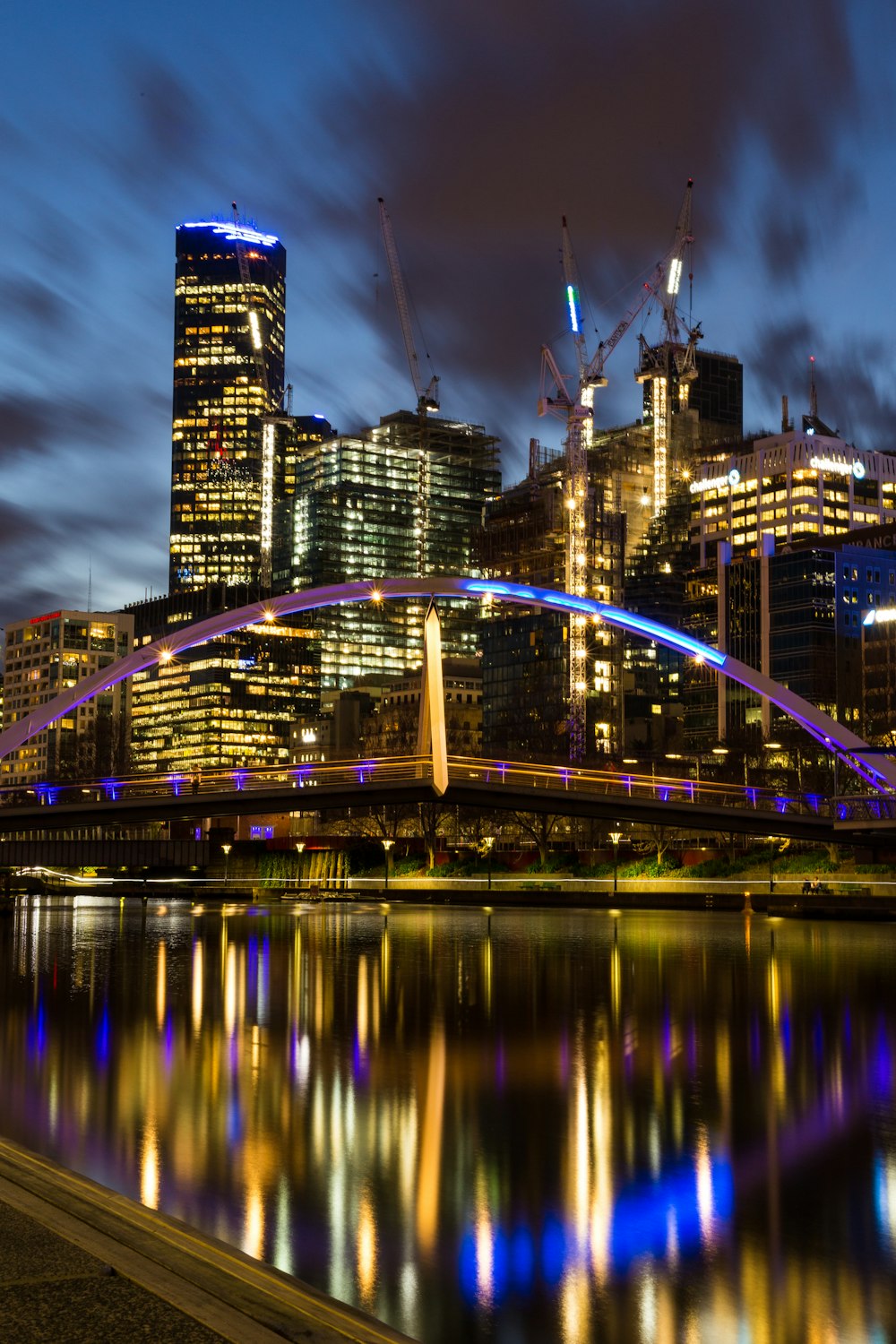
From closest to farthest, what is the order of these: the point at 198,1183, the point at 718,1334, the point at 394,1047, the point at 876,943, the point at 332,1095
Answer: the point at 718,1334 → the point at 198,1183 → the point at 332,1095 → the point at 394,1047 → the point at 876,943

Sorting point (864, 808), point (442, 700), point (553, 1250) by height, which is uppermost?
point (442, 700)

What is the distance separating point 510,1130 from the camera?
23.4 meters

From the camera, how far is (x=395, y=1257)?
53.4 feet

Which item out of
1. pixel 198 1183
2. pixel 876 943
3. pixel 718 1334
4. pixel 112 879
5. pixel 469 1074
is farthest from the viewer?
pixel 112 879

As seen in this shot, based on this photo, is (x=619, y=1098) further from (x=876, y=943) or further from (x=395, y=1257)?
(x=876, y=943)

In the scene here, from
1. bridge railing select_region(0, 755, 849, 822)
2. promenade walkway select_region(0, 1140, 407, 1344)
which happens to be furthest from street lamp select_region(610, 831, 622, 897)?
promenade walkway select_region(0, 1140, 407, 1344)

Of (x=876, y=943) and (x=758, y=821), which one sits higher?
(x=758, y=821)

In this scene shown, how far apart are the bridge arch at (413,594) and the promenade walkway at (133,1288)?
4819 cm

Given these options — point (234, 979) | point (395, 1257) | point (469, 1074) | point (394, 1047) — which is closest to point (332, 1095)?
point (469, 1074)

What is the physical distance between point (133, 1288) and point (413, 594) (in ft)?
187

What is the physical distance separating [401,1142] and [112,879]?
12360 centimetres

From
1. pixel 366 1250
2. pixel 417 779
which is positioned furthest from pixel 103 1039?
pixel 417 779

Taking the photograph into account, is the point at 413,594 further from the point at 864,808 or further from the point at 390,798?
the point at 864,808

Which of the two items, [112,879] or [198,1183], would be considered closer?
[198,1183]
